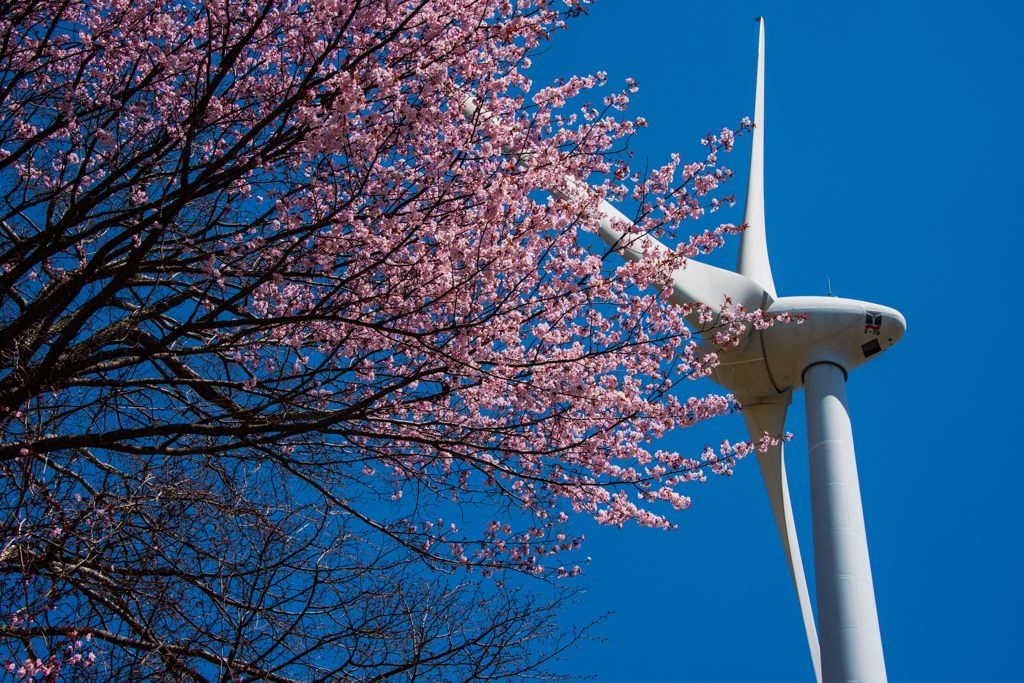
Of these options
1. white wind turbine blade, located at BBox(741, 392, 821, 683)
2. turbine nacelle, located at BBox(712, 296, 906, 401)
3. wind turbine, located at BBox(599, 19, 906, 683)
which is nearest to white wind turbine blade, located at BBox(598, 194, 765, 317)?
wind turbine, located at BBox(599, 19, 906, 683)

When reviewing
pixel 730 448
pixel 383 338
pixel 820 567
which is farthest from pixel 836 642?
pixel 383 338

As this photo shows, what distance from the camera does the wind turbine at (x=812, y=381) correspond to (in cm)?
1197

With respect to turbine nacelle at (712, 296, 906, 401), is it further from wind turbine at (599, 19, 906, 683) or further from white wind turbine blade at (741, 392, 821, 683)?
white wind turbine blade at (741, 392, 821, 683)

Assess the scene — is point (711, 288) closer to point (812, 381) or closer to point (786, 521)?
point (812, 381)

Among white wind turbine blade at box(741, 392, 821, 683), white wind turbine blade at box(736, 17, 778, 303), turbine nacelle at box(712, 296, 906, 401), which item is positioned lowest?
white wind turbine blade at box(741, 392, 821, 683)

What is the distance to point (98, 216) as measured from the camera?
7.88 metres

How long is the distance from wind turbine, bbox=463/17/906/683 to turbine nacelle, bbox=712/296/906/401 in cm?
1

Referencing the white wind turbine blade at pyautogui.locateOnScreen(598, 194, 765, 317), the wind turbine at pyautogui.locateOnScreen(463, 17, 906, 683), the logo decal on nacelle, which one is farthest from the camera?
the logo decal on nacelle

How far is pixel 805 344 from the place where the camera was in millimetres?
14164

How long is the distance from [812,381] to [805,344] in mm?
501

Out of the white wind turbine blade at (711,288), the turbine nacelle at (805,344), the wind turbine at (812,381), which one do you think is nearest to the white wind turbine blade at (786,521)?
the wind turbine at (812,381)

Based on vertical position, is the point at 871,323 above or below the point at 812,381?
above

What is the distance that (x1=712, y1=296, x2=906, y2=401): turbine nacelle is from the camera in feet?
46.6

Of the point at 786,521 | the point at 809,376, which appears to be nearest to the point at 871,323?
the point at 809,376
